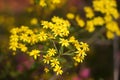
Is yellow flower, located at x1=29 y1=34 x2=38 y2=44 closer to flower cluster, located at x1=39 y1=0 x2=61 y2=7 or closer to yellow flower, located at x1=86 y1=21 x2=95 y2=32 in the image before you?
flower cluster, located at x1=39 y1=0 x2=61 y2=7

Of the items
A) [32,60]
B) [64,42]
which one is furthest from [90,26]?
[64,42]

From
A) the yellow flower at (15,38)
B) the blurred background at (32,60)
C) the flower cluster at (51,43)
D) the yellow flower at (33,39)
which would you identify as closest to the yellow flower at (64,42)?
the flower cluster at (51,43)

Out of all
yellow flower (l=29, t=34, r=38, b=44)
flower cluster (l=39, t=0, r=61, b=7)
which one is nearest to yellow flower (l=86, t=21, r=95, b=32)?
flower cluster (l=39, t=0, r=61, b=7)

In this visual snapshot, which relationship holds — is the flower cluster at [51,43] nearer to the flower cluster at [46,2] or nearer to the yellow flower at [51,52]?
the yellow flower at [51,52]

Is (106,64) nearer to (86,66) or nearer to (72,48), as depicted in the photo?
(86,66)

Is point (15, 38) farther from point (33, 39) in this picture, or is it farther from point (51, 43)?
point (51, 43)
